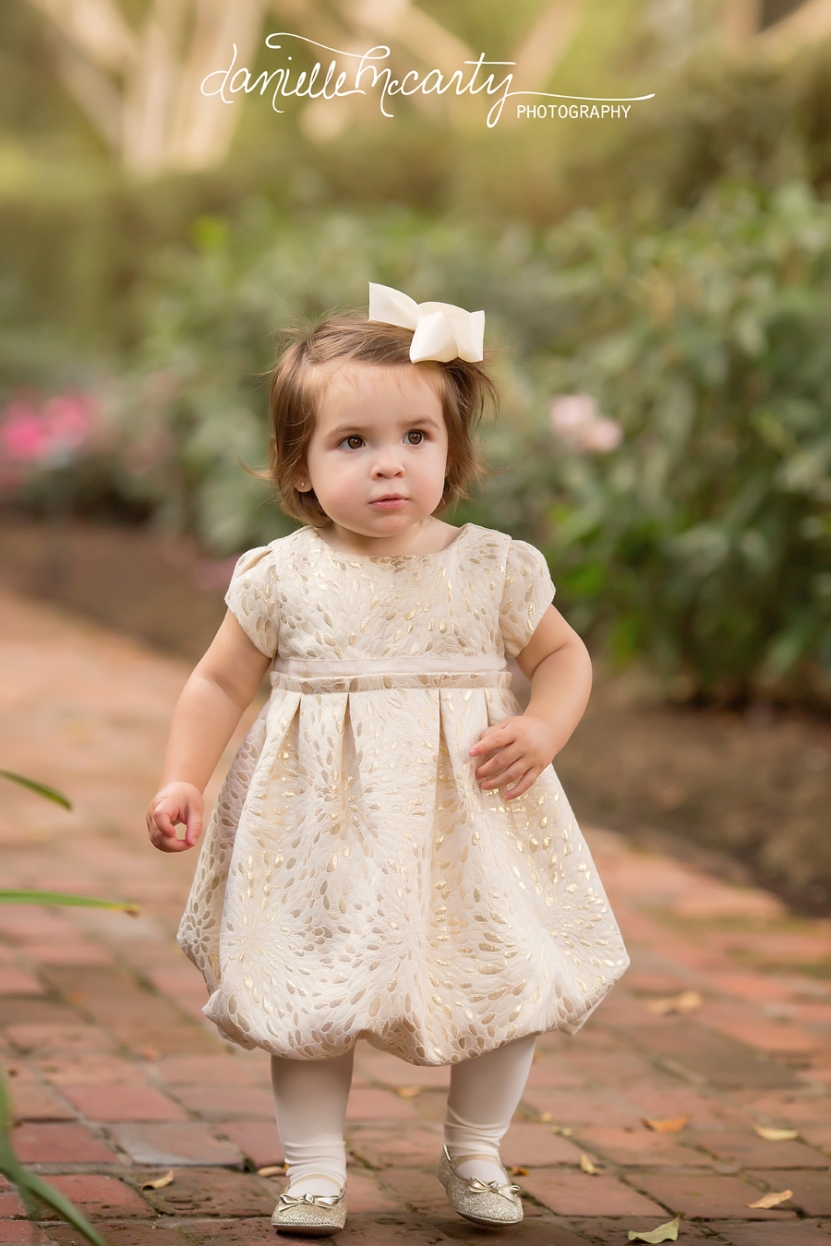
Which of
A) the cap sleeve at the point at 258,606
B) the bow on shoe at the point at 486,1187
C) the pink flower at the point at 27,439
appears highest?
the pink flower at the point at 27,439

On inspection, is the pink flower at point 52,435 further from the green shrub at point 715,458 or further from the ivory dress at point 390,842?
the ivory dress at point 390,842

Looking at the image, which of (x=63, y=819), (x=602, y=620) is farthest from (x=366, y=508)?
(x=602, y=620)

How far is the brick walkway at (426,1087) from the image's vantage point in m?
2.18

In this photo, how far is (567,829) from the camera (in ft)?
7.07

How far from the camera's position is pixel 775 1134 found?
256 cm

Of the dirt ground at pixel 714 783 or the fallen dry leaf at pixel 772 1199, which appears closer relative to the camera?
the fallen dry leaf at pixel 772 1199

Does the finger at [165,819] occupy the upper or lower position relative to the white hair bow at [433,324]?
lower

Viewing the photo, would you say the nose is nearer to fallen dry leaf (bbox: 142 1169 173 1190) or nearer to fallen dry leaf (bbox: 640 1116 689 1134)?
fallen dry leaf (bbox: 142 1169 173 1190)

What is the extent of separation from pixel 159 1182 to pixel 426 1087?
2.10ft

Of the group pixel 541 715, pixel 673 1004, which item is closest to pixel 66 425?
pixel 673 1004

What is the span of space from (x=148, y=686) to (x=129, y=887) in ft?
9.88

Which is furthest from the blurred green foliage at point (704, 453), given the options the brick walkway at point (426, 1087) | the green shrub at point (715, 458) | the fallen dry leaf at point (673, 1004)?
the fallen dry leaf at point (673, 1004)

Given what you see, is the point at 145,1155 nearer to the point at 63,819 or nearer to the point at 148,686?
the point at 63,819

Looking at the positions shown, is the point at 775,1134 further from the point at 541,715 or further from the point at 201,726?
the point at 201,726
